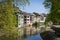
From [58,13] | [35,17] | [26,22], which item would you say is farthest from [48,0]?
[35,17]

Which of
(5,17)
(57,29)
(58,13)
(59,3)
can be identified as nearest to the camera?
(5,17)

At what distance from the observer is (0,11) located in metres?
11.0

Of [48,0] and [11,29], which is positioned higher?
[48,0]

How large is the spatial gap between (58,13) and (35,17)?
201 feet

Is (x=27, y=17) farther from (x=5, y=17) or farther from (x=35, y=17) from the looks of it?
(x=5, y=17)

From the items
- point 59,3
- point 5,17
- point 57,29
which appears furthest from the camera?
point 57,29

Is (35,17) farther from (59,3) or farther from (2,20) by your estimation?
(2,20)

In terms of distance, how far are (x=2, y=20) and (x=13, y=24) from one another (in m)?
0.80

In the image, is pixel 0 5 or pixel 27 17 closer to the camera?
pixel 0 5

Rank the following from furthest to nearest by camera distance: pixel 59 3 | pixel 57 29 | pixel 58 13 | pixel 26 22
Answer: pixel 26 22, pixel 58 13, pixel 57 29, pixel 59 3

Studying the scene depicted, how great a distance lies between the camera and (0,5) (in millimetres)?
10938

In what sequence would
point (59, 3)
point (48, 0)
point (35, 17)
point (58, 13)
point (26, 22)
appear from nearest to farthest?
1. point (59, 3)
2. point (58, 13)
3. point (48, 0)
4. point (26, 22)
5. point (35, 17)

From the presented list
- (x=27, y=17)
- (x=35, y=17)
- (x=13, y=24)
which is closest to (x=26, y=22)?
(x=27, y=17)

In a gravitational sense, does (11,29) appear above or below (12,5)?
below
